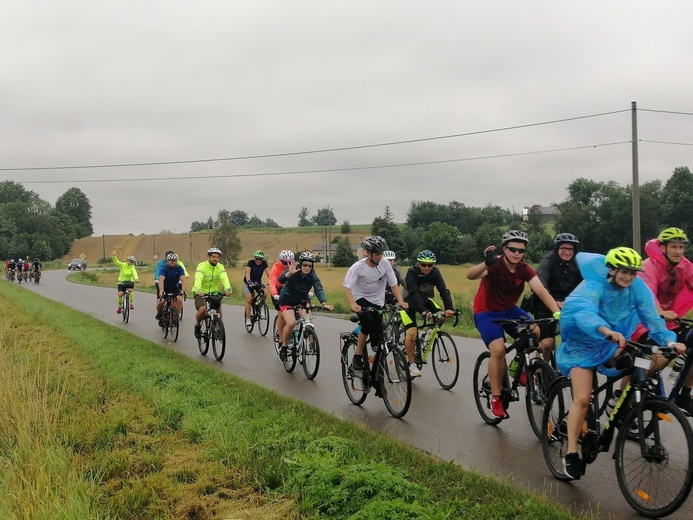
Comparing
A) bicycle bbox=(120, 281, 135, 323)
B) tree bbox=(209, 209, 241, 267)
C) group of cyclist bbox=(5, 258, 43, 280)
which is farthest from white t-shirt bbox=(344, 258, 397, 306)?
tree bbox=(209, 209, 241, 267)

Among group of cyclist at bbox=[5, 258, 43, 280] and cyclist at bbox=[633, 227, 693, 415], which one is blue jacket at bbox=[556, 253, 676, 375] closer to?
cyclist at bbox=[633, 227, 693, 415]

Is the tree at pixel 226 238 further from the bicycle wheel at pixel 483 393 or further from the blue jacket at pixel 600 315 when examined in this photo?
the blue jacket at pixel 600 315

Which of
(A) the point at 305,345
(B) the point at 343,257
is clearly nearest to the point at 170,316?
(A) the point at 305,345

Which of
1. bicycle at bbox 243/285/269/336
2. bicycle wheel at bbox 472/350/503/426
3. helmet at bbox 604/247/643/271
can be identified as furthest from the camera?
bicycle at bbox 243/285/269/336

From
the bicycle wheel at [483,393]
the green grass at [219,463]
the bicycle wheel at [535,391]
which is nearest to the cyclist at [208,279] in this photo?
the green grass at [219,463]

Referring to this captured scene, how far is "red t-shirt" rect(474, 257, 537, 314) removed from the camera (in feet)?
21.9

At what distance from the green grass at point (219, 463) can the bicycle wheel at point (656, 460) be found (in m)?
0.61

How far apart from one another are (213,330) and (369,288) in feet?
16.1

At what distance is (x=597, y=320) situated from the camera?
15.8 feet

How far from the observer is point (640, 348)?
4691 millimetres

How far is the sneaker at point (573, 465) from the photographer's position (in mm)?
5047

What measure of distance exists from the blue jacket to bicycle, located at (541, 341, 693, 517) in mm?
241

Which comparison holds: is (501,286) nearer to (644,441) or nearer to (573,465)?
(573,465)

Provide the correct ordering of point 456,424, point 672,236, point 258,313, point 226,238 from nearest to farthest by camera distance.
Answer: point 672,236, point 456,424, point 258,313, point 226,238
